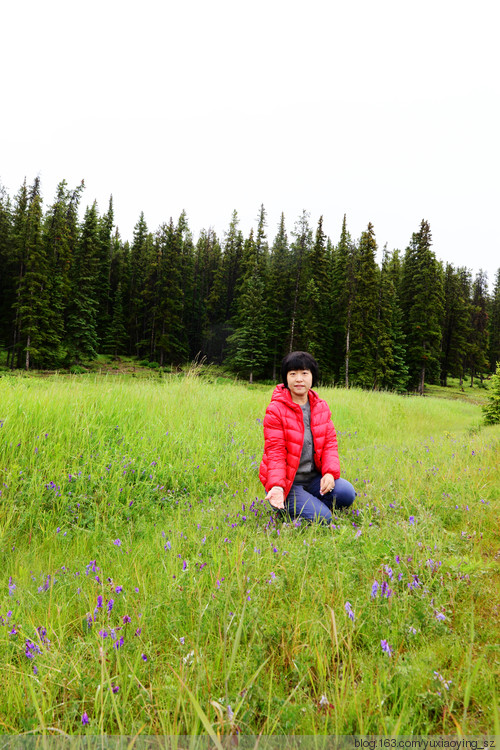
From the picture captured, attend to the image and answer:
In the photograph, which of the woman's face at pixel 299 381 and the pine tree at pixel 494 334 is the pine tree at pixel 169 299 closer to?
the woman's face at pixel 299 381

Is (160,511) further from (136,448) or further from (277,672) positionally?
(277,672)

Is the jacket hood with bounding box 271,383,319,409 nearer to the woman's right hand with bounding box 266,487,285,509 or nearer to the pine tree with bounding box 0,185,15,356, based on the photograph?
the woman's right hand with bounding box 266,487,285,509

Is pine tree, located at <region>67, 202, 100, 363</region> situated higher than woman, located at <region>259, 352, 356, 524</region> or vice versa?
pine tree, located at <region>67, 202, 100, 363</region>

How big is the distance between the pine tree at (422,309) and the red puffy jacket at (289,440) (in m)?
37.0

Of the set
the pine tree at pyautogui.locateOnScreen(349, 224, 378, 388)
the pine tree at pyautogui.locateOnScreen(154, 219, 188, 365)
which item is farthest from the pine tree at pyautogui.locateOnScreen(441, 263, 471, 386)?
the pine tree at pyautogui.locateOnScreen(154, 219, 188, 365)

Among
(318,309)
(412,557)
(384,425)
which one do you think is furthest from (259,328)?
(412,557)

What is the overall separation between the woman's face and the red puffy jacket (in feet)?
0.33

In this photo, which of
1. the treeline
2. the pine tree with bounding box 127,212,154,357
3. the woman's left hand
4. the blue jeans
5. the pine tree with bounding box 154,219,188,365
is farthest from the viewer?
the pine tree with bounding box 127,212,154,357

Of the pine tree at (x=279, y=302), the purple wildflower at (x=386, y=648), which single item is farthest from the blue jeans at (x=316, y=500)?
the pine tree at (x=279, y=302)

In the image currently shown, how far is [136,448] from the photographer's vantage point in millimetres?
4723

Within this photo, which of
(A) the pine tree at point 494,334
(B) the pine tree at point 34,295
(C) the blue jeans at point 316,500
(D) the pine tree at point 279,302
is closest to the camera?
(C) the blue jeans at point 316,500

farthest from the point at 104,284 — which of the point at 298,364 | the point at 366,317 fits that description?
the point at 298,364

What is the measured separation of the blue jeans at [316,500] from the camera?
347 centimetres

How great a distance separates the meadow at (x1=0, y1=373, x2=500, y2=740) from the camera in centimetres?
142
